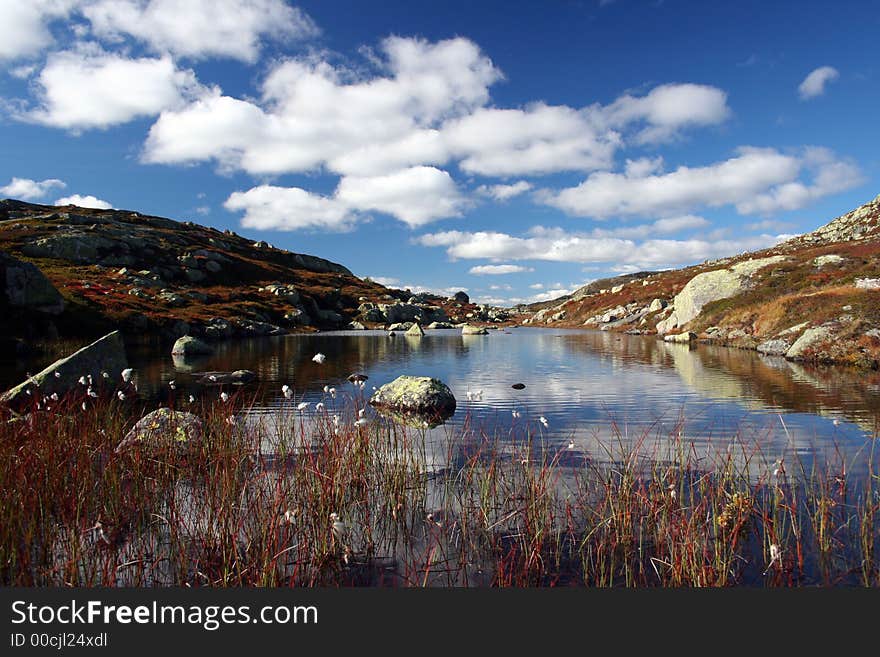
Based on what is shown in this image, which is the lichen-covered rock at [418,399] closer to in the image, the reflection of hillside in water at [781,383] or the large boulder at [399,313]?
the reflection of hillside in water at [781,383]

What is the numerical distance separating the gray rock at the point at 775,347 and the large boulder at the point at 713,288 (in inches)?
1048

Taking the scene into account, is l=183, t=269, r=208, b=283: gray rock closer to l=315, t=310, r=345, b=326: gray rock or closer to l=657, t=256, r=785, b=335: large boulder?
l=315, t=310, r=345, b=326: gray rock

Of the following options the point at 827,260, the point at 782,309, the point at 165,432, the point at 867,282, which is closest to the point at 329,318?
the point at 782,309

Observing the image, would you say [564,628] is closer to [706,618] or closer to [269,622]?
[706,618]

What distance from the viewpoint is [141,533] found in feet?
24.2

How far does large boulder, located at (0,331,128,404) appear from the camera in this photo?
583 inches

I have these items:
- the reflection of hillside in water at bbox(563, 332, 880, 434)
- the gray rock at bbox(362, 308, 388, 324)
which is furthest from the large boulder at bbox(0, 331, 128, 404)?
the gray rock at bbox(362, 308, 388, 324)

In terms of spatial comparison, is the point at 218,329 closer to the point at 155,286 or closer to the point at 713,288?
the point at 155,286

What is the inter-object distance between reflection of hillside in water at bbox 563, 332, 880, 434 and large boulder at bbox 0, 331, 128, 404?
78.8ft

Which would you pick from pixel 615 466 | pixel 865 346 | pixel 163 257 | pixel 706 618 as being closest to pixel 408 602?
pixel 706 618

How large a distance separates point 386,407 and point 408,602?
45.6ft

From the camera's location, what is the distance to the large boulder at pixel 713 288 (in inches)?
2527

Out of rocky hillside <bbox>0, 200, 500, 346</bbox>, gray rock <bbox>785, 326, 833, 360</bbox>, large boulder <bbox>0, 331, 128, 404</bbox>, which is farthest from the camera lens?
rocky hillside <bbox>0, 200, 500, 346</bbox>

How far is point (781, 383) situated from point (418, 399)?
2001 centimetres
